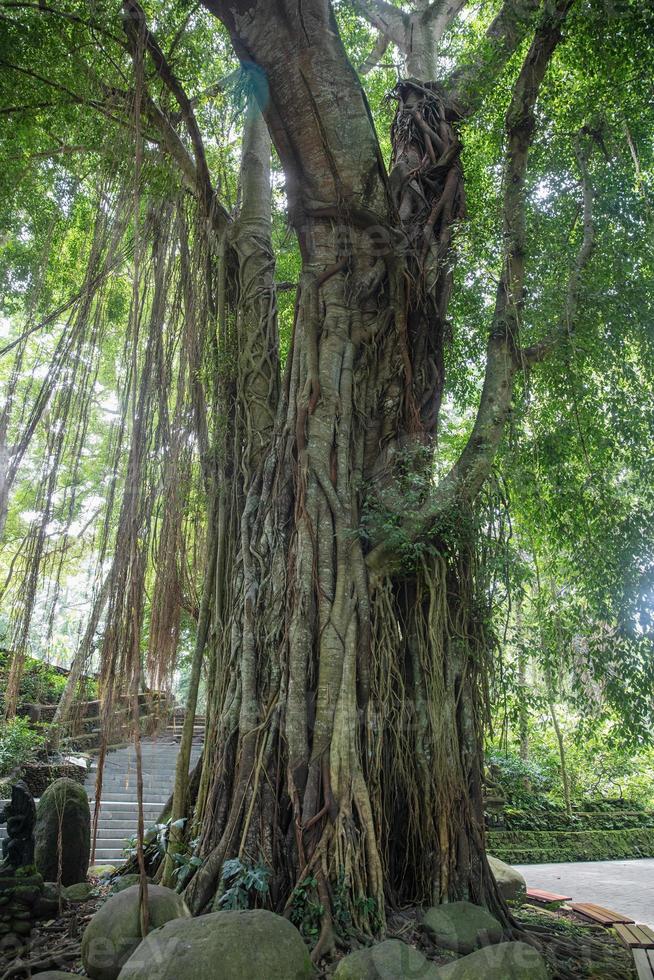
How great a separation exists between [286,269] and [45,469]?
3.73 meters

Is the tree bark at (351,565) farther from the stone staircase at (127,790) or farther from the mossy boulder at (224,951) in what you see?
the stone staircase at (127,790)

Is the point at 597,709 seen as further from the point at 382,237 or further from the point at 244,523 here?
the point at 382,237

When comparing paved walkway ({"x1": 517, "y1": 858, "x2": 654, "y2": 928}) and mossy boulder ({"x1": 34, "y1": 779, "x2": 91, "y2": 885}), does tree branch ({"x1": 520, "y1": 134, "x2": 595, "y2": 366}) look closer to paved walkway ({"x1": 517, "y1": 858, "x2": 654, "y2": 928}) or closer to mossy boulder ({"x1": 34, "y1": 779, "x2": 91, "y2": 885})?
paved walkway ({"x1": 517, "y1": 858, "x2": 654, "y2": 928})

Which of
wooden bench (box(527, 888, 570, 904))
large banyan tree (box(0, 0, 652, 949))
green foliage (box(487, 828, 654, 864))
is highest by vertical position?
large banyan tree (box(0, 0, 652, 949))

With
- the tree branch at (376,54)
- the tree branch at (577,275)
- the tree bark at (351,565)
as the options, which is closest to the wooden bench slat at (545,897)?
the tree bark at (351,565)

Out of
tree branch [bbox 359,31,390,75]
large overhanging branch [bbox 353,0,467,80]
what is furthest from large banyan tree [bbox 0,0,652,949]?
tree branch [bbox 359,31,390,75]

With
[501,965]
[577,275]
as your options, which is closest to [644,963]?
[501,965]

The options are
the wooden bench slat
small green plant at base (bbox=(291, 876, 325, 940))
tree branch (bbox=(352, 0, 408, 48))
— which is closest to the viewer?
small green plant at base (bbox=(291, 876, 325, 940))

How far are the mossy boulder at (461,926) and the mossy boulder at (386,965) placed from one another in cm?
43

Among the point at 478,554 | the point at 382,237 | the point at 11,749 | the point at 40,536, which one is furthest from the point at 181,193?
the point at 11,749

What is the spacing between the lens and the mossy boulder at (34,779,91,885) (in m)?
4.11

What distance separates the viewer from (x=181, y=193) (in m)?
3.97

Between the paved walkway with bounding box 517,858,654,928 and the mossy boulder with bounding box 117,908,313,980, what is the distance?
9.71 ft

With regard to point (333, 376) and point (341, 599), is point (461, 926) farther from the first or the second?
point (333, 376)
